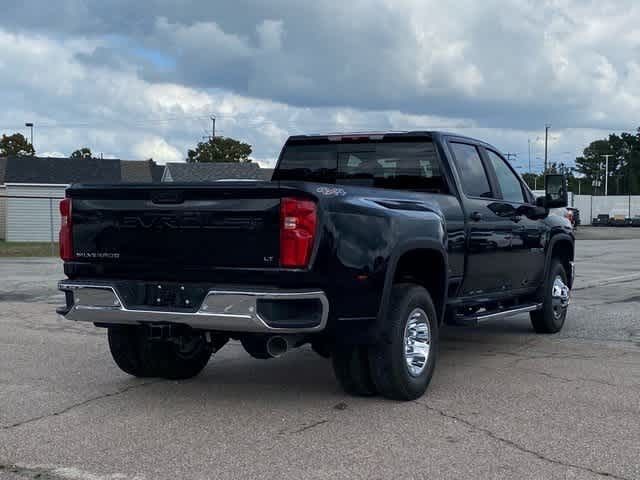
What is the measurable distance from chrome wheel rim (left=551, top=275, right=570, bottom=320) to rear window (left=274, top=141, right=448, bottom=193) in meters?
2.77

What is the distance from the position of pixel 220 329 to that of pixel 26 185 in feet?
138

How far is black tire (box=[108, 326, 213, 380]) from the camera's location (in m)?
7.29

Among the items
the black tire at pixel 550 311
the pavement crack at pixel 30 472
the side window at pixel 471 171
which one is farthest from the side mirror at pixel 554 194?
the pavement crack at pixel 30 472

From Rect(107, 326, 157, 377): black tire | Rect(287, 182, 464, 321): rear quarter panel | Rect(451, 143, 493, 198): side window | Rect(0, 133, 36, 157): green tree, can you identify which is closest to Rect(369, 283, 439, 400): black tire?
Rect(287, 182, 464, 321): rear quarter panel

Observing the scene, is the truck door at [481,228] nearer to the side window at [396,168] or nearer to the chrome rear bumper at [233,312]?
the side window at [396,168]

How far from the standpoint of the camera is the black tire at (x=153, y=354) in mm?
7285

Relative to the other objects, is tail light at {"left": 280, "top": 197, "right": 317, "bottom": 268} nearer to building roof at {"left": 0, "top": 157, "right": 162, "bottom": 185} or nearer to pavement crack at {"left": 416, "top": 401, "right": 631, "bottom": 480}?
pavement crack at {"left": 416, "top": 401, "right": 631, "bottom": 480}

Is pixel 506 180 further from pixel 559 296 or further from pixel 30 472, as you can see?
pixel 30 472

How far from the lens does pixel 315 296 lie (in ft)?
19.2

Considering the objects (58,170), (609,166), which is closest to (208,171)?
(58,170)

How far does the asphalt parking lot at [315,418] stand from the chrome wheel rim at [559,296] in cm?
45

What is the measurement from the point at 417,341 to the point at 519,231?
8.08ft

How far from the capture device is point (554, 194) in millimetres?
9398

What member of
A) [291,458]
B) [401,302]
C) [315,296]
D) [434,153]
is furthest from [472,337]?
[291,458]
